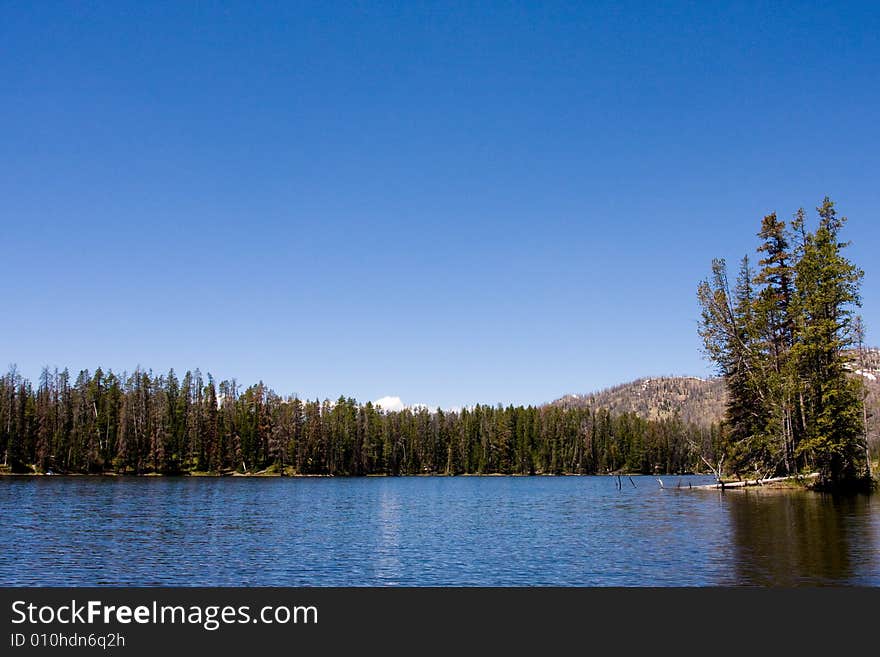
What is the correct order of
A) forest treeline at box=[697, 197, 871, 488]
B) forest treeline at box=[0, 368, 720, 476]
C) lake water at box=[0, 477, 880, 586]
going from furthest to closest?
forest treeline at box=[0, 368, 720, 476], forest treeline at box=[697, 197, 871, 488], lake water at box=[0, 477, 880, 586]

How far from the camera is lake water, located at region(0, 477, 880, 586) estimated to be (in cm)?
2800

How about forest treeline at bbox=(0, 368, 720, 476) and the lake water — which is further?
forest treeline at bbox=(0, 368, 720, 476)

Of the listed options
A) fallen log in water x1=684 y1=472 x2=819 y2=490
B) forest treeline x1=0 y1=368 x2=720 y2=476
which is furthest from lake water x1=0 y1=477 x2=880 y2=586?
forest treeline x1=0 y1=368 x2=720 y2=476

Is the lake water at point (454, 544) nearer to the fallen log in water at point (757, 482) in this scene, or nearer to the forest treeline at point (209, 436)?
the fallen log in water at point (757, 482)

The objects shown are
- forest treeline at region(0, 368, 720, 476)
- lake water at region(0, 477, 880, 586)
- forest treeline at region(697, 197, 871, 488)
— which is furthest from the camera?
forest treeline at region(0, 368, 720, 476)

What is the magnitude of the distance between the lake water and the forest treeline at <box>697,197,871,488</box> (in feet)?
16.4

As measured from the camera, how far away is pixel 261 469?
160 metres

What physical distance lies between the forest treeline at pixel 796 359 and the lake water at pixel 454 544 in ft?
16.4

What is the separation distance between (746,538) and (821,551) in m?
5.62

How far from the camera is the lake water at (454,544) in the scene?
91.9 feet

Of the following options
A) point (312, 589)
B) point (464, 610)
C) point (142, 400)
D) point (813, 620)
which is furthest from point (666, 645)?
point (142, 400)

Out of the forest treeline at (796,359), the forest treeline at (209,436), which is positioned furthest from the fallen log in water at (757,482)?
the forest treeline at (209,436)

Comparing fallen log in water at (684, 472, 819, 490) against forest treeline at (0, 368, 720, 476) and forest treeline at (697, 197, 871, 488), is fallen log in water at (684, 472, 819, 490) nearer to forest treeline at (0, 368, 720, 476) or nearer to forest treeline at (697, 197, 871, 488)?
forest treeline at (697, 197, 871, 488)

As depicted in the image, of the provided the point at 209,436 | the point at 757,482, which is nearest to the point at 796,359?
the point at 757,482
